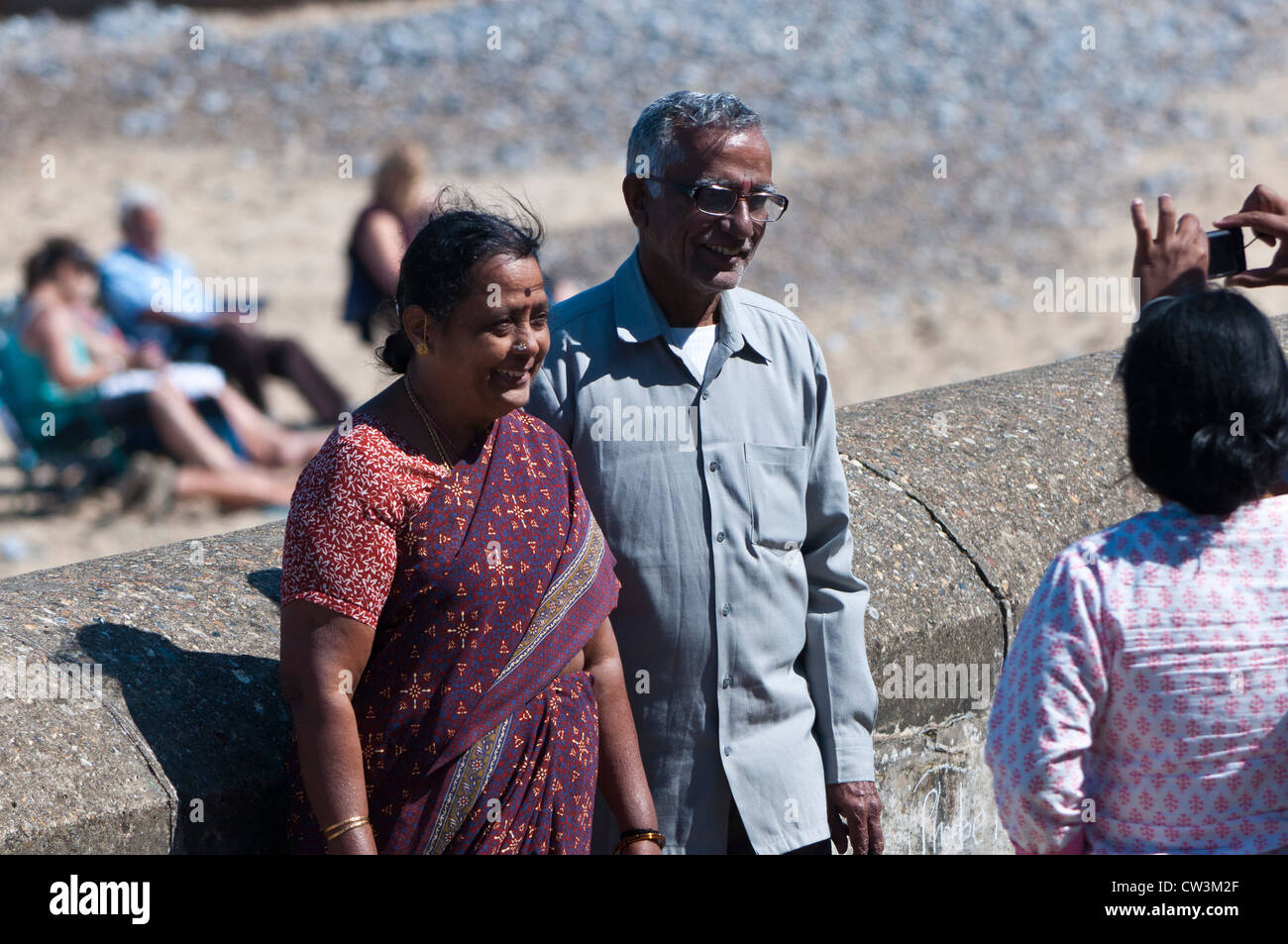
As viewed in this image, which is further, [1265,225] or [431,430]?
[1265,225]

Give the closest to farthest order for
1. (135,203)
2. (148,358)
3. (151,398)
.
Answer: (151,398) → (148,358) → (135,203)

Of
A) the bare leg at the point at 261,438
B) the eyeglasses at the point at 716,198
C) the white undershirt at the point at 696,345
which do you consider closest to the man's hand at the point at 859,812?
the white undershirt at the point at 696,345

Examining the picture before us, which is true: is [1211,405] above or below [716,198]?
below

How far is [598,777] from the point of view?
2324 millimetres

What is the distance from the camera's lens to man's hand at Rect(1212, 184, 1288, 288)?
2.73 m

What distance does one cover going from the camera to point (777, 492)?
8.30 ft

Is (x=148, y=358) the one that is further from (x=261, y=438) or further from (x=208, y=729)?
(x=208, y=729)

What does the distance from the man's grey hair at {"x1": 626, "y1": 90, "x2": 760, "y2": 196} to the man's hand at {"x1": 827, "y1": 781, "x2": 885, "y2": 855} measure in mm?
989

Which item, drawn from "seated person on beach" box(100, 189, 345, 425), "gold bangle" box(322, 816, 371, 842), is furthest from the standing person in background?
"gold bangle" box(322, 816, 371, 842)

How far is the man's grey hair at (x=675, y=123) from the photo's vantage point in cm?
251

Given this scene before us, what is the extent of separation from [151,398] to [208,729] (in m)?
6.60

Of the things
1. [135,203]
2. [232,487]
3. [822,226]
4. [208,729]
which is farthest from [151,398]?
[822,226]

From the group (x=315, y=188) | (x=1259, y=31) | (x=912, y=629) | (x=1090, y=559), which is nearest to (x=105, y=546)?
(x=912, y=629)

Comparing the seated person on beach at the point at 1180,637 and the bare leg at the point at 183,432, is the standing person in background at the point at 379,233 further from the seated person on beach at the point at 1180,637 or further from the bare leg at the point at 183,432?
the seated person on beach at the point at 1180,637
